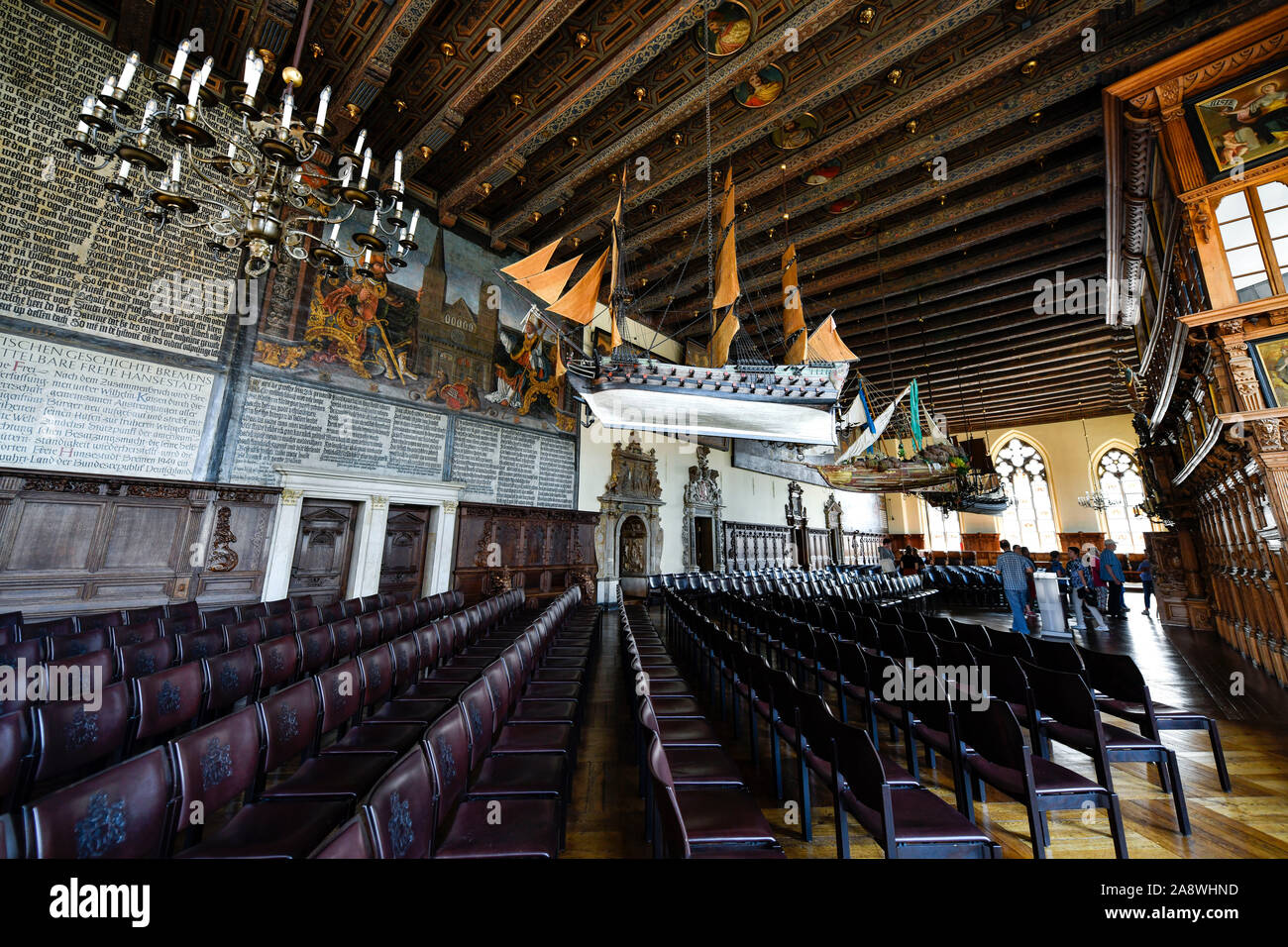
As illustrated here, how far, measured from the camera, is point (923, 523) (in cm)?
2342

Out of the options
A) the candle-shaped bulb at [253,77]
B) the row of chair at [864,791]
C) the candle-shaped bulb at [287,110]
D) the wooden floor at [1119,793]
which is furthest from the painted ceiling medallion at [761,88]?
the wooden floor at [1119,793]

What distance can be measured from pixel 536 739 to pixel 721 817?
110 centimetres

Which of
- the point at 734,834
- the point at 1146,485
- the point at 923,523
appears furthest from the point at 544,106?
the point at 923,523

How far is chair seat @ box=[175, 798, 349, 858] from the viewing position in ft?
4.77

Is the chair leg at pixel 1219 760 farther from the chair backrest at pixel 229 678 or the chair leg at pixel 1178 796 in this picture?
the chair backrest at pixel 229 678

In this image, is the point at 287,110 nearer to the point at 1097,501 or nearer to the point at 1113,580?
the point at 1113,580

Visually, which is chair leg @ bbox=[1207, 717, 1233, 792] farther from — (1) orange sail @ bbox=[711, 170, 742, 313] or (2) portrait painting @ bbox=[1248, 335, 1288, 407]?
(1) orange sail @ bbox=[711, 170, 742, 313]

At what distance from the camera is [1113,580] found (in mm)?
8727

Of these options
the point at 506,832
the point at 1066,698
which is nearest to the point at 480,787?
the point at 506,832

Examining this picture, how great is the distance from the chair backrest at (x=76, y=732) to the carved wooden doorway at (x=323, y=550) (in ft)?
16.4

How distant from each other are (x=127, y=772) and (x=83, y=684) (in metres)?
1.46

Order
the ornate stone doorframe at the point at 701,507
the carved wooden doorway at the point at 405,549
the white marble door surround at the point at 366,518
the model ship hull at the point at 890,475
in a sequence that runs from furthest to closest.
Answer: the ornate stone doorframe at the point at 701,507 → the model ship hull at the point at 890,475 → the carved wooden doorway at the point at 405,549 → the white marble door surround at the point at 366,518

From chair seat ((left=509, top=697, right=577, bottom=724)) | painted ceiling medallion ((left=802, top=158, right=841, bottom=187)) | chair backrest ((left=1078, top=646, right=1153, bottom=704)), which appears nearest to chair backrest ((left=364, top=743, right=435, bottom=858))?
chair seat ((left=509, top=697, right=577, bottom=724))

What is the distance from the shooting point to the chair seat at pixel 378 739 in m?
2.28
